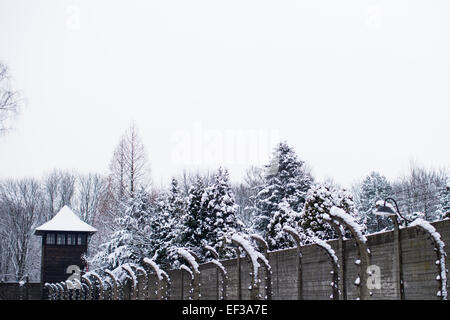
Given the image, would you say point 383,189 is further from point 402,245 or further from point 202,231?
point 402,245

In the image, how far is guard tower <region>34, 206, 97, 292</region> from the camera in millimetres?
53812


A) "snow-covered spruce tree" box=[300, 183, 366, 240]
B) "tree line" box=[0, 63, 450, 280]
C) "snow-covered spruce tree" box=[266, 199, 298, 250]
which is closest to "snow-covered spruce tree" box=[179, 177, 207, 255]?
"tree line" box=[0, 63, 450, 280]

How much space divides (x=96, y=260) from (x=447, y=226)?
39.1 metres

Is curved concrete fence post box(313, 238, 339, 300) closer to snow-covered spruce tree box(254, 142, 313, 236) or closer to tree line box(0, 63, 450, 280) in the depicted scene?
tree line box(0, 63, 450, 280)

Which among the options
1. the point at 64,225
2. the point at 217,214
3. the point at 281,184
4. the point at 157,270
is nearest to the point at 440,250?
the point at 157,270

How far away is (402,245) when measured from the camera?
895 cm

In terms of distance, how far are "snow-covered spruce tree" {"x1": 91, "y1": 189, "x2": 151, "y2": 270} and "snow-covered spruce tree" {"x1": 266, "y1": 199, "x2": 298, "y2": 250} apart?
13746mm

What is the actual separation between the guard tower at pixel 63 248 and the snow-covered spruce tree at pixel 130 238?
11.4 metres

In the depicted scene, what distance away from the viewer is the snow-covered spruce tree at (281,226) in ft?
86.6

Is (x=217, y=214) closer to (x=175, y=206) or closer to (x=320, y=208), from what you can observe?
(x=175, y=206)

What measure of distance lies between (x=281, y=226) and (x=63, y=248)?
3289cm

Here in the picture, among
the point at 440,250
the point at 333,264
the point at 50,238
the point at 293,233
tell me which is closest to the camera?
the point at 440,250

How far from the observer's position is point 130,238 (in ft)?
138
